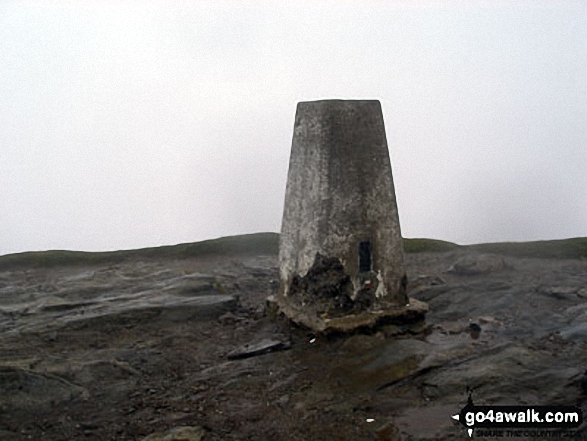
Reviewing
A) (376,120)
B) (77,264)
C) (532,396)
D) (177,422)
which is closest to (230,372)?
(177,422)

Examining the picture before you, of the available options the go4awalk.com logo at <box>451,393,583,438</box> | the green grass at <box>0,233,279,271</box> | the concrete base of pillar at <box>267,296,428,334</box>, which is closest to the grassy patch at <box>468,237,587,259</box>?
the green grass at <box>0,233,279,271</box>

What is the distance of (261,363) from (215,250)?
51.4 feet

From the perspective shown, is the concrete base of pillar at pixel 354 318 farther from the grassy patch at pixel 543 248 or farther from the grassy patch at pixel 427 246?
the grassy patch at pixel 427 246

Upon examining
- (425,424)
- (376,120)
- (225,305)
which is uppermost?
(376,120)

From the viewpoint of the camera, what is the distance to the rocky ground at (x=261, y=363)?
10656mm

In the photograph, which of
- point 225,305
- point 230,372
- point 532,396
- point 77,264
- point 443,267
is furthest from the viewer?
point 77,264

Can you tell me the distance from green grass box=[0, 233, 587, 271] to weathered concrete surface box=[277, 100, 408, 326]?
13264 millimetres

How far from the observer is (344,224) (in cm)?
1455

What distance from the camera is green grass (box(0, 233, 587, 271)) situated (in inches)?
1073

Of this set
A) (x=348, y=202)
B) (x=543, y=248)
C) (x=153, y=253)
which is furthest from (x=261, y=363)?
(x=543, y=248)

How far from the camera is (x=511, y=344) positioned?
13.5m

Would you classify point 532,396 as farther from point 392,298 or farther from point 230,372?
point 230,372

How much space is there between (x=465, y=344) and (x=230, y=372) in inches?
213

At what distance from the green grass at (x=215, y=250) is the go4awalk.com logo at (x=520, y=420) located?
17.4 metres
